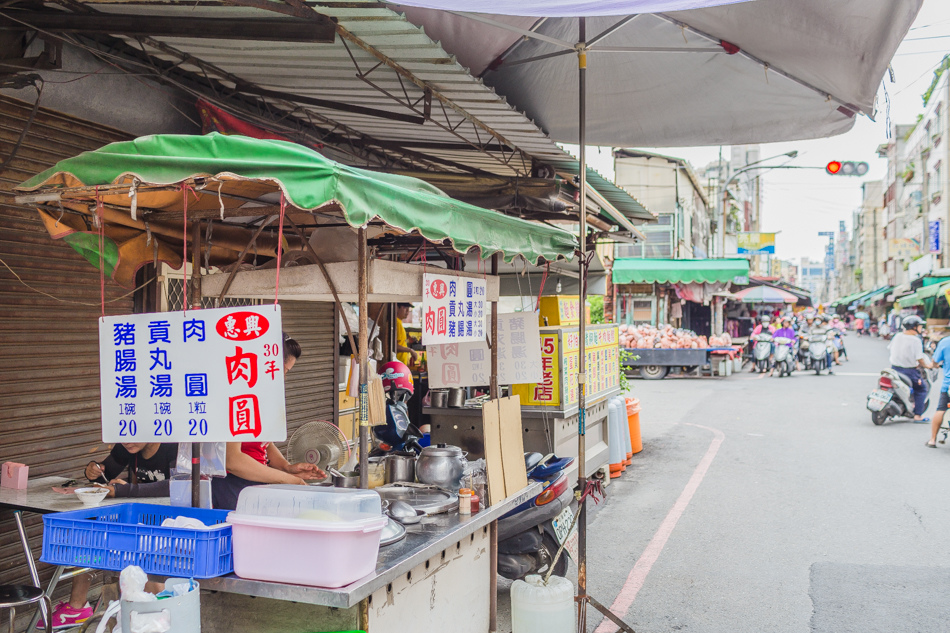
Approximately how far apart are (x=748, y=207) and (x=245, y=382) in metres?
75.3

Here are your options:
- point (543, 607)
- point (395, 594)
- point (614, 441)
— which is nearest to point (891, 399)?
point (614, 441)


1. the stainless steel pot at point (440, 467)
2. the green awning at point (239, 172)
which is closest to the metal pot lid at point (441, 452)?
the stainless steel pot at point (440, 467)

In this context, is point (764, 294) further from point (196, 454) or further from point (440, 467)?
point (196, 454)

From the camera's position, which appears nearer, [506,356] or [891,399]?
[506,356]

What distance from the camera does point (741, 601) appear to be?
5258 millimetres

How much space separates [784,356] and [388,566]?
69.6ft

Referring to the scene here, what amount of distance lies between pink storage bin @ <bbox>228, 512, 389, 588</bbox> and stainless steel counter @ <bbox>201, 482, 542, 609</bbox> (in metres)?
0.03

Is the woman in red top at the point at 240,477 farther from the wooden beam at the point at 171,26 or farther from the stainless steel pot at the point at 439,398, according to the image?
the stainless steel pot at the point at 439,398

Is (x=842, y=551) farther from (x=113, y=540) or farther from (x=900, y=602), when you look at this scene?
(x=113, y=540)

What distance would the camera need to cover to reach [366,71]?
529cm

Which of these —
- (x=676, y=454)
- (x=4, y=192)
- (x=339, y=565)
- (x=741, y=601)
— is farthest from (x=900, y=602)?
(x=4, y=192)

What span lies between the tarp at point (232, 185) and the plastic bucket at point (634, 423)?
7.02m

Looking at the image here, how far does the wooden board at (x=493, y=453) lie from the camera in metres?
4.20

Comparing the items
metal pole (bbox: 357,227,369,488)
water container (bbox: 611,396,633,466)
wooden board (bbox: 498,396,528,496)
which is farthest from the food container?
water container (bbox: 611,396,633,466)
